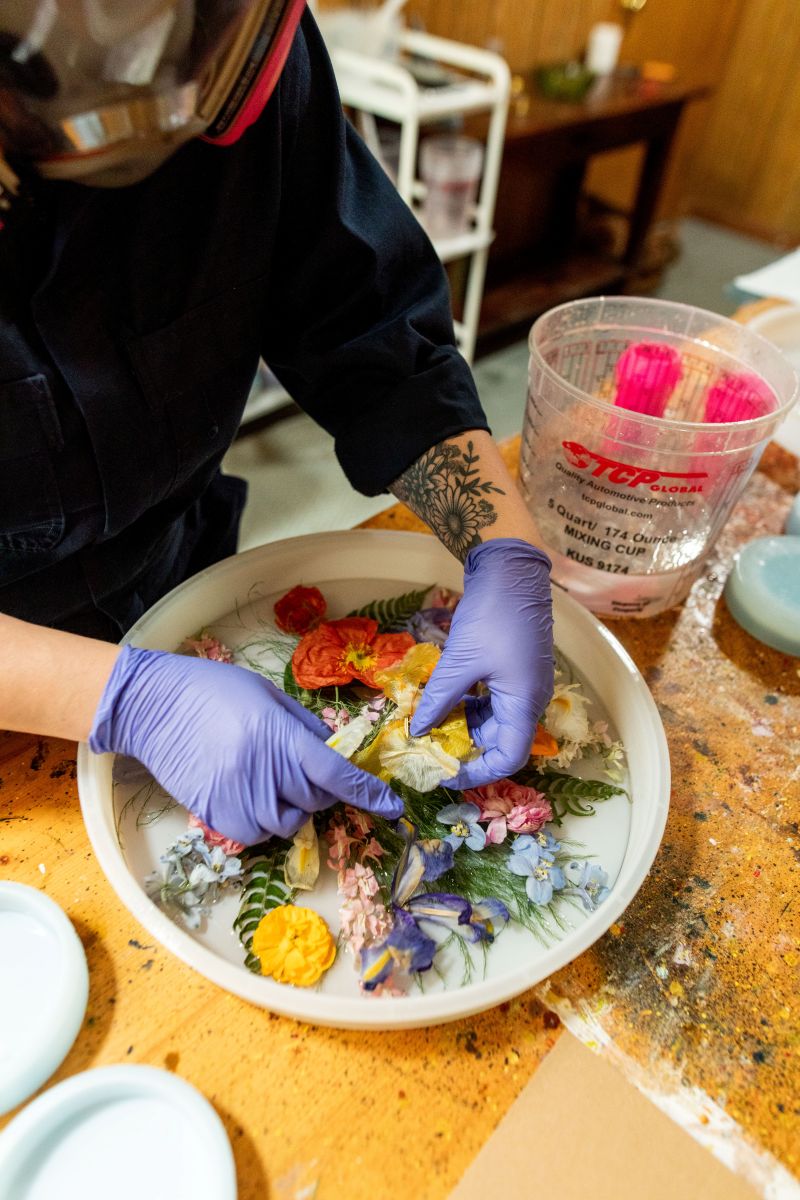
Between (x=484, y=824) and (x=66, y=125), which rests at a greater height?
(x=66, y=125)

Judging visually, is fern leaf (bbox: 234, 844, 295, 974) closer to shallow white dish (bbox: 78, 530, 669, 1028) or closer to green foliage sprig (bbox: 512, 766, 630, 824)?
shallow white dish (bbox: 78, 530, 669, 1028)

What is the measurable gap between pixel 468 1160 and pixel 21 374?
0.67 metres

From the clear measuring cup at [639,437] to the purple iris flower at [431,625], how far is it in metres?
0.16

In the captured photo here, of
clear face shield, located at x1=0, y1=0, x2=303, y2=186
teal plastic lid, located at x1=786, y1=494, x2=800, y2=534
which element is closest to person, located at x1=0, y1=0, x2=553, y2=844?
clear face shield, located at x1=0, y1=0, x2=303, y2=186

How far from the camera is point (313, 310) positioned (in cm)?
85

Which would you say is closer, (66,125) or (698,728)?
(66,125)

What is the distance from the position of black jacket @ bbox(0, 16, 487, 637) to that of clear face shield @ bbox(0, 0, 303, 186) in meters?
0.14

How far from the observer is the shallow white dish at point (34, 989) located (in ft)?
1.65

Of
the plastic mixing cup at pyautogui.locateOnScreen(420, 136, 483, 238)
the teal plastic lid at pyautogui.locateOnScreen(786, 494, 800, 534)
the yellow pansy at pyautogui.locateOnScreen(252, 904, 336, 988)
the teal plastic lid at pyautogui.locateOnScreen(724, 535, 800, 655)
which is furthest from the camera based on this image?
the plastic mixing cup at pyautogui.locateOnScreen(420, 136, 483, 238)

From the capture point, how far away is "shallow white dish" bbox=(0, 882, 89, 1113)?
1.65 feet

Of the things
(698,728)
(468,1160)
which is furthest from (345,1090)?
(698,728)

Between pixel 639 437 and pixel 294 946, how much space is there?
567 mm

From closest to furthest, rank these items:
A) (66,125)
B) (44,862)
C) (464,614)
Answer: (66,125)
(44,862)
(464,614)

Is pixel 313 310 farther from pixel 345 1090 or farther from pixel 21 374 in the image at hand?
pixel 345 1090
